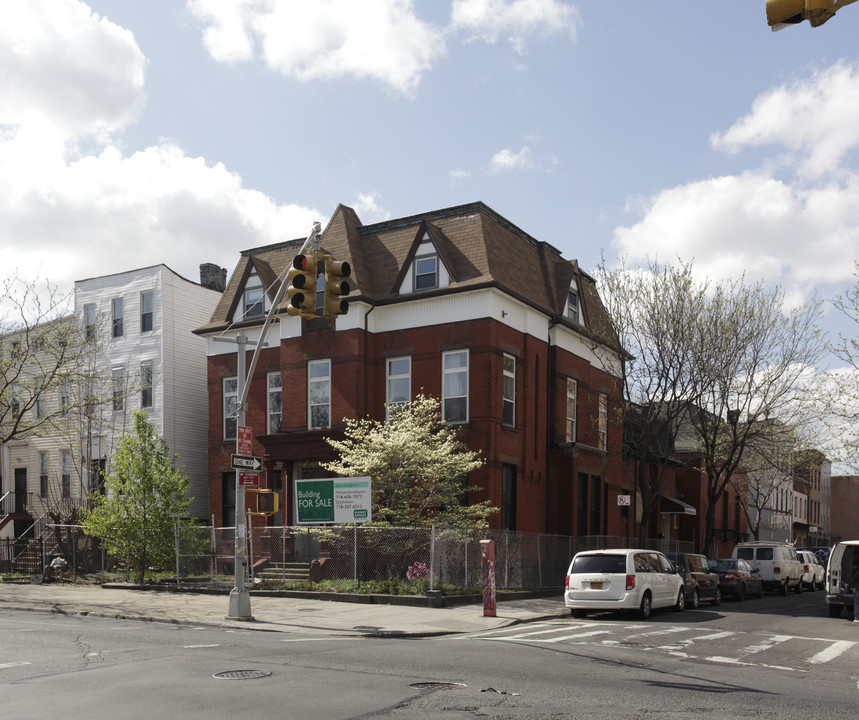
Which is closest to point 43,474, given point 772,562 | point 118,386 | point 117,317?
point 118,386

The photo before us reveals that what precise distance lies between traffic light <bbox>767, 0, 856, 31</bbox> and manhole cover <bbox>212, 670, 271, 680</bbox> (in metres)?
8.81

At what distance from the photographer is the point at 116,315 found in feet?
131

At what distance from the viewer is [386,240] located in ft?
108

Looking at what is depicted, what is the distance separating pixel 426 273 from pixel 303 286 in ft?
55.8

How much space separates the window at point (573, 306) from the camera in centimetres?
3516

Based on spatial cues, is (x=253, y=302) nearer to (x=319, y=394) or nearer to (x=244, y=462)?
(x=319, y=394)

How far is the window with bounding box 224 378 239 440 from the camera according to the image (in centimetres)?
3544

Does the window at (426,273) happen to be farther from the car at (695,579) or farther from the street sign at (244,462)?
the street sign at (244,462)

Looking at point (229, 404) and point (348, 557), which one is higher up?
point (229, 404)

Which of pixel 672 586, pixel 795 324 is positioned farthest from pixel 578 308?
pixel 672 586

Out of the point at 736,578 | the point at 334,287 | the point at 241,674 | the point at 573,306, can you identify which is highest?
the point at 573,306

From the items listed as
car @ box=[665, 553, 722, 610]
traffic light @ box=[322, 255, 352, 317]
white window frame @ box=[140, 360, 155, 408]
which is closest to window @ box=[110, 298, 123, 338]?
white window frame @ box=[140, 360, 155, 408]

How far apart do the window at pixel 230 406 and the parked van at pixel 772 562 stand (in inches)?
759

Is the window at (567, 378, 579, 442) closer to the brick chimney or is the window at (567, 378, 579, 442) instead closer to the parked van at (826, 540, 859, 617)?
the parked van at (826, 540, 859, 617)
